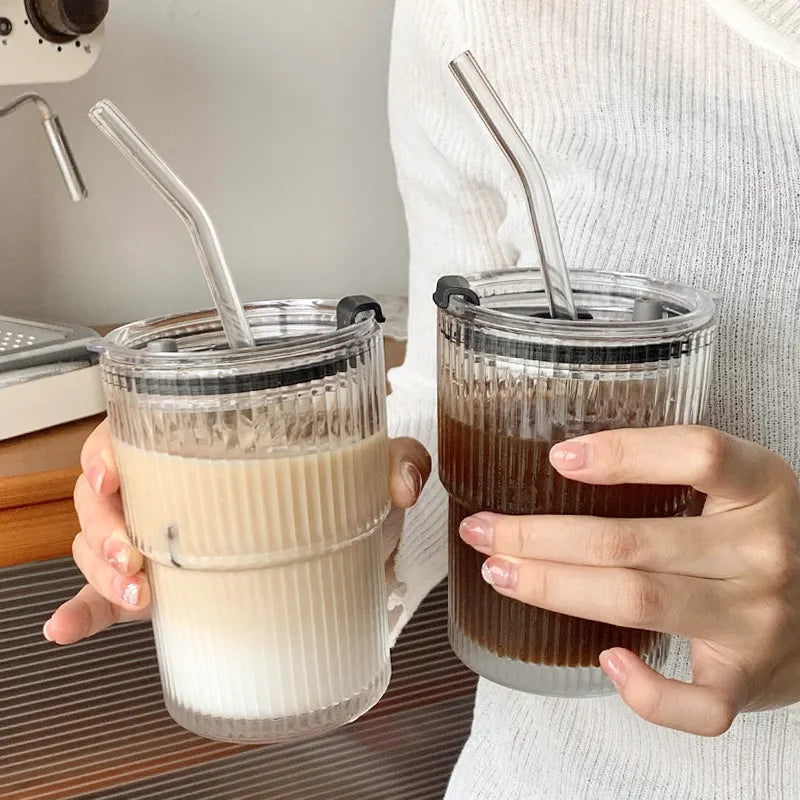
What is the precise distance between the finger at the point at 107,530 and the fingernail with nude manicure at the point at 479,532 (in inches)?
6.6

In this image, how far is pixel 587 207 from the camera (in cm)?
62

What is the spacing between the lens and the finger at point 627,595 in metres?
0.38

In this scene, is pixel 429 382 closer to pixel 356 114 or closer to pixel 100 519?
pixel 100 519

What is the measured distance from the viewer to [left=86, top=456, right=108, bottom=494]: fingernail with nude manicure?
1.54 ft

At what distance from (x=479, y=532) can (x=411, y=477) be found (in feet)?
0.26

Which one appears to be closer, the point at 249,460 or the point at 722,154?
the point at 249,460

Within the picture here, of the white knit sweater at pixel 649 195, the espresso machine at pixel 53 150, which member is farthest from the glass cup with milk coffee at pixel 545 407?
the espresso machine at pixel 53 150

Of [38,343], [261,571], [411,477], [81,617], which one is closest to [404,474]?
[411,477]

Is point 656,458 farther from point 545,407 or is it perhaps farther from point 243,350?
point 243,350

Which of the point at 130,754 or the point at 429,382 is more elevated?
the point at 429,382

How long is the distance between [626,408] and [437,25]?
1.31 ft

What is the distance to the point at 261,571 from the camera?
0.42 metres

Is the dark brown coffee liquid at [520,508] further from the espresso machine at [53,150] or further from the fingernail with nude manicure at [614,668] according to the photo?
the espresso machine at [53,150]

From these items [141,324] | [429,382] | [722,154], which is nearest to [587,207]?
[722,154]
